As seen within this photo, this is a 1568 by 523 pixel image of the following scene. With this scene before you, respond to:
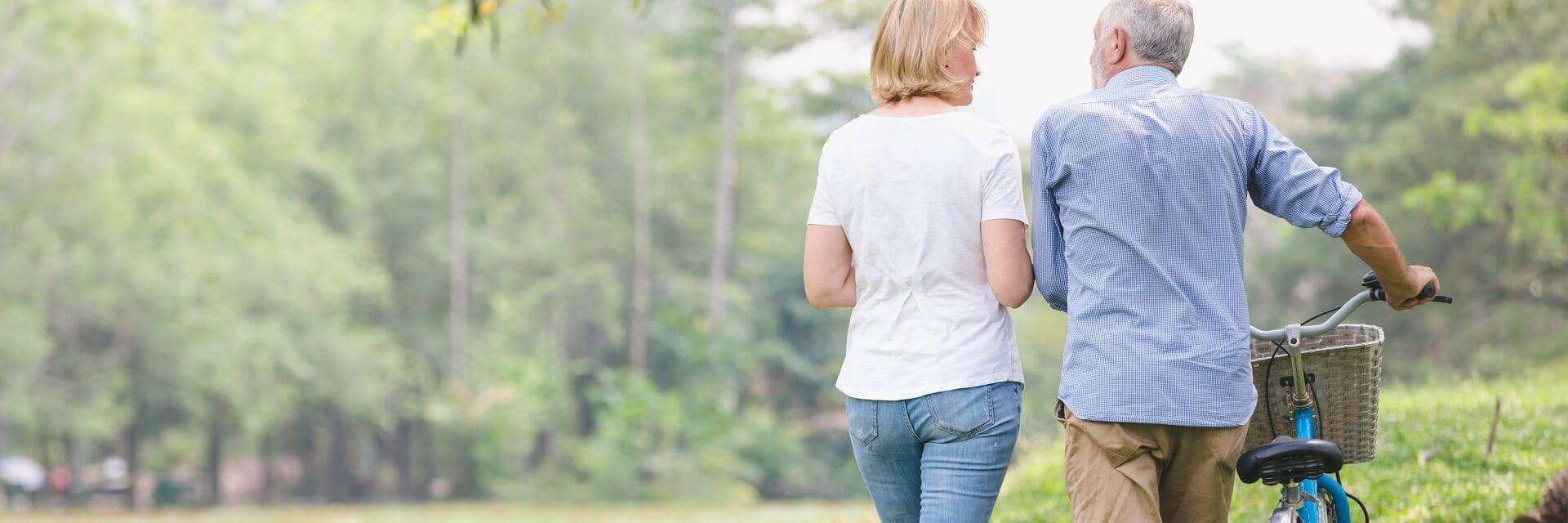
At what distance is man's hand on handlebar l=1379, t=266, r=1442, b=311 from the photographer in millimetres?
2332

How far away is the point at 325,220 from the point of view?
29891 mm

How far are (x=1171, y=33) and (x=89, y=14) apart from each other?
22.8m

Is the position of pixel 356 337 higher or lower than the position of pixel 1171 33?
lower

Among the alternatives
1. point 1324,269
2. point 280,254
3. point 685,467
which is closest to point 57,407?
point 280,254

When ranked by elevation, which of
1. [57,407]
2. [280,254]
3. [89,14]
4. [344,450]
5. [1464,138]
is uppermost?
[89,14]

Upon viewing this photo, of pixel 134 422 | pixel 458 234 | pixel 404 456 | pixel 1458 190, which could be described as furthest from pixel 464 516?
pixel 1458 190

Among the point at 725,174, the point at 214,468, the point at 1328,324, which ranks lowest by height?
the point at 214,468

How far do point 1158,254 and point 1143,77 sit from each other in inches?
12.6

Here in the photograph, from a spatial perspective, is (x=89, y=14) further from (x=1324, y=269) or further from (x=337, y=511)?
(x=1324, y=269)

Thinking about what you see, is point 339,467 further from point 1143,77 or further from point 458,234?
point 1143,77

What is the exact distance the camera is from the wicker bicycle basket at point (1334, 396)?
8.15 feet

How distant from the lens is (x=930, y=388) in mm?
2189

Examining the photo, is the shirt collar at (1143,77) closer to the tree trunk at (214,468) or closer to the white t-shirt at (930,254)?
the white t-shirt at (930,254)

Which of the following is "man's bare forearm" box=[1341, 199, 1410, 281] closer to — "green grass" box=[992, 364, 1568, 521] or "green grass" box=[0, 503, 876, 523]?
"green grass" box=[992, 364, 1568, 521]
